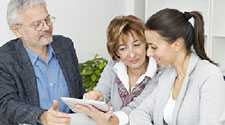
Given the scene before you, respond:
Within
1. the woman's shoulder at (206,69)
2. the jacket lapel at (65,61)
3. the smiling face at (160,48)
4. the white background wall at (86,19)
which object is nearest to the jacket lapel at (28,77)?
the jacket lapel at (65,61)

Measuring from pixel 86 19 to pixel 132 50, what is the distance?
62.0 inches

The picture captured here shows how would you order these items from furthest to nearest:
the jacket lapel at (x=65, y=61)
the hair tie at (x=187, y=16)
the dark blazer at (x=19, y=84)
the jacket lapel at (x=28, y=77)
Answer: the jacket lapel at (x=65, y=61), the jacket lapel at (x=28, y=77), the dark blazer at (x=19, y=84), the hair tie at (x=187, y=16)

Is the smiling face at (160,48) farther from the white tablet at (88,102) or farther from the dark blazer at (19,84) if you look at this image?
Result: the dark blazer at (19,84)

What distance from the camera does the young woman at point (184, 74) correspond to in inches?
67.9

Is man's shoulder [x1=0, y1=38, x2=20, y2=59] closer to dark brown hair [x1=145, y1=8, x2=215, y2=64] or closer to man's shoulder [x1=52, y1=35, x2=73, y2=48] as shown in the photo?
man's shoulder [x1=52, y1=35, x2=73, y2=48]

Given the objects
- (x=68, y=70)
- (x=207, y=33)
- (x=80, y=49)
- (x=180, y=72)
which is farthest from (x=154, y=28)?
(x=80, y=49)

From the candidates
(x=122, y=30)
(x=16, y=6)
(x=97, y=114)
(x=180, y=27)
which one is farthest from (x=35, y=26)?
(x=180, y=27)

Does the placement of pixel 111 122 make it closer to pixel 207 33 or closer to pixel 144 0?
pixel 207 33

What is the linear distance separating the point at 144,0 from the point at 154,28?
1.91 metres

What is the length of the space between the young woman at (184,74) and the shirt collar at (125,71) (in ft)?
0.53

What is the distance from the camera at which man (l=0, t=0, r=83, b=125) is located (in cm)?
196

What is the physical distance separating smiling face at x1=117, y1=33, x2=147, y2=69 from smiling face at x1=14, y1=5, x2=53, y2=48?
1.27ft

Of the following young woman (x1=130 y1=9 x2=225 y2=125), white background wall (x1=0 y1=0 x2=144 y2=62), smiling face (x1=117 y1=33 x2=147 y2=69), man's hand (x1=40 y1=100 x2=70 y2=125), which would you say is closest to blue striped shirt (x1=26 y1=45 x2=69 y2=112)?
man's hand (x1=40 y1=100 x2=70 y2=125)

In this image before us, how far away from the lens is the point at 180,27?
1.81m
